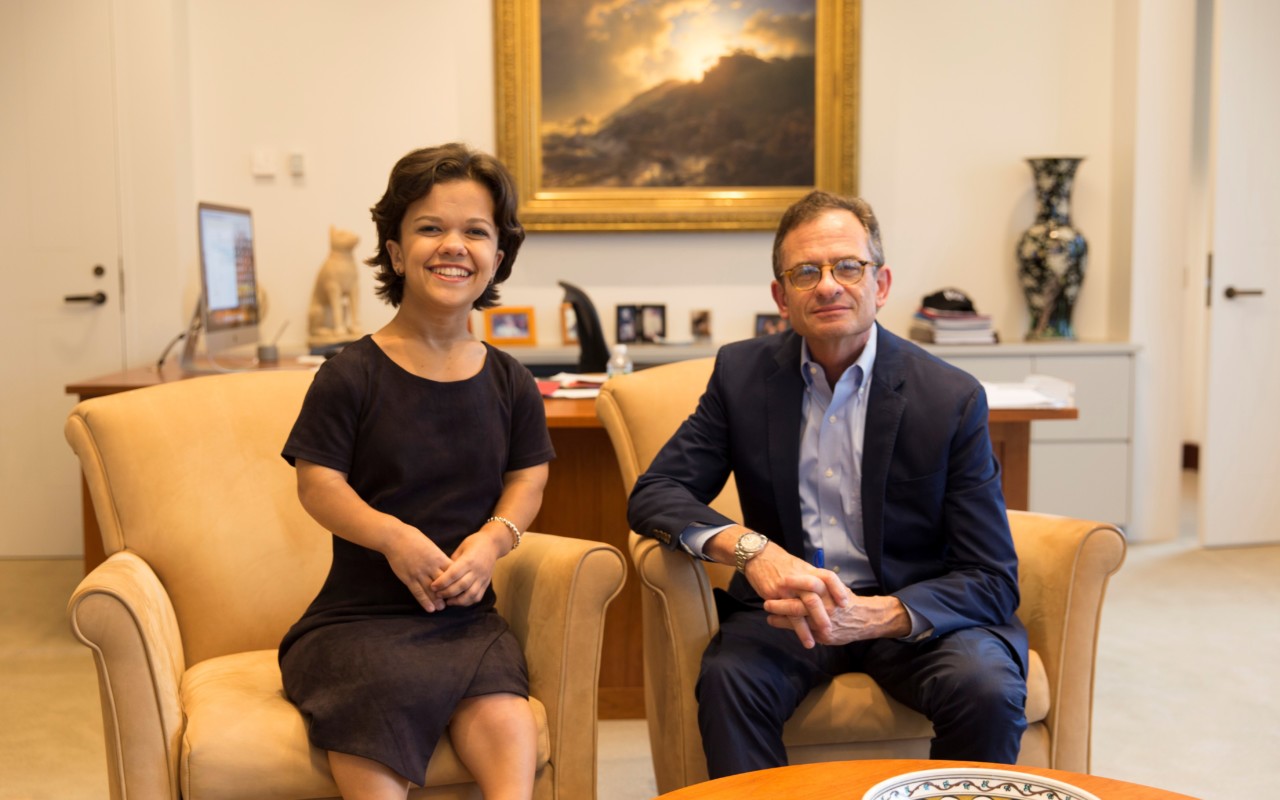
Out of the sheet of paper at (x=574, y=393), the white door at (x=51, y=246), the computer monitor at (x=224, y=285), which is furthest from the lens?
the white door at (x=51, y=246)

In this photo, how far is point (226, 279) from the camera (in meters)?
3.97

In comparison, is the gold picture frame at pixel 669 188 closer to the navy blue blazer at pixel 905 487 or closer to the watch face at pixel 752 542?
the navy blue blazer at pixel 905 487

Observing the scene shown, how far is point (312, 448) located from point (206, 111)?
3501mm

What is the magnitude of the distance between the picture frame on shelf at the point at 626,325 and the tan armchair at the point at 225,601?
2.70 meters

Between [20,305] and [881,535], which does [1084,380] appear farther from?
[20,305]

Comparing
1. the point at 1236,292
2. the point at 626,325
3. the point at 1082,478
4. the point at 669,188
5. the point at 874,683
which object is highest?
the point at 669,188

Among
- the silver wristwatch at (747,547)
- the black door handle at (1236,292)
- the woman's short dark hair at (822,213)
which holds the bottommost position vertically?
the silver wristwatch at (747,547)

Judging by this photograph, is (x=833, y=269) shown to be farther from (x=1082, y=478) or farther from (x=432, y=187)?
(x=1082, y=478)

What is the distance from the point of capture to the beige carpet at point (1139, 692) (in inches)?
107

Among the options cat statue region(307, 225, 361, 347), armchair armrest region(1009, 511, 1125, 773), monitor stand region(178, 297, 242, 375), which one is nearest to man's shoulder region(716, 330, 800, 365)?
armchair armrest region(1009, 511, 1125, 773)

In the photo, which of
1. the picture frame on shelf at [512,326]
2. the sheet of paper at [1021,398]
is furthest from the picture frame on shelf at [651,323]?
the sheet of paper at [1021,398]

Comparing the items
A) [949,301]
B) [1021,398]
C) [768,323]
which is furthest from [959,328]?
[1021,398]

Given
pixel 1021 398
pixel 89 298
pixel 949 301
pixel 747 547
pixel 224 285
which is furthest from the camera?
pixel 949 301

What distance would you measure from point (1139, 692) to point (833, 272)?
6.15 ft
